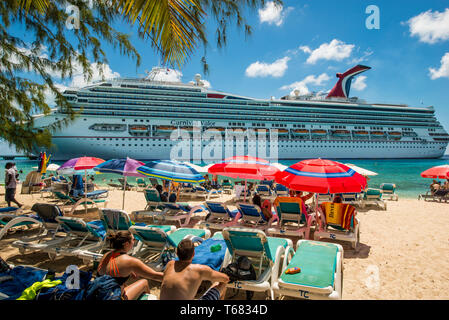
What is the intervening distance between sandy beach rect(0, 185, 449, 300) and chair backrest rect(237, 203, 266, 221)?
5.51 ft

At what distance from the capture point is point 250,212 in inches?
205

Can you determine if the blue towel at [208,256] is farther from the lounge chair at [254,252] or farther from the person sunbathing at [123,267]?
the person sunbathing at [123,267]

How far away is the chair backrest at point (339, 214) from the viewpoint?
14.7 ft

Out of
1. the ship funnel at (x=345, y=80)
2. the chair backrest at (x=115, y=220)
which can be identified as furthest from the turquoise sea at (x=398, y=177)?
the ship funnel at (x=345, y=80)

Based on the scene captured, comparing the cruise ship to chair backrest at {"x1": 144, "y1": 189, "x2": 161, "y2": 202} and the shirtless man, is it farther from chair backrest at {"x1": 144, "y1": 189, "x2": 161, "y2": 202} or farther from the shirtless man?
the shirtless man

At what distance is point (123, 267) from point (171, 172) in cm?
360

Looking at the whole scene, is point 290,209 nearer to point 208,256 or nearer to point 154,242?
point 208,256

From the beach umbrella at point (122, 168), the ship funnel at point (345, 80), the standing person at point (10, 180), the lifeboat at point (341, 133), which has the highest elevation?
the ship funnel at point (345, 80)

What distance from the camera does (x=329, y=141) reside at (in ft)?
146

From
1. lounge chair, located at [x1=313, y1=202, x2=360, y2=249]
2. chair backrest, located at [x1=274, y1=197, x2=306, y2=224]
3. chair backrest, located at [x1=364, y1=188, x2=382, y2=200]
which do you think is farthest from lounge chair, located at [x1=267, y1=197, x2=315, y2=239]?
chair backrest, located at [x1=364, y1=188, x2=382, y2=200]

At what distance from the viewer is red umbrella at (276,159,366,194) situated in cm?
403

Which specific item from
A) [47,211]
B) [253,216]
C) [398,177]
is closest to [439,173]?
[253,216]

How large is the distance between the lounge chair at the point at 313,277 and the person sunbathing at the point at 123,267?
1293 millimetres

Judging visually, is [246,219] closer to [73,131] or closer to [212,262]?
[212,262]
